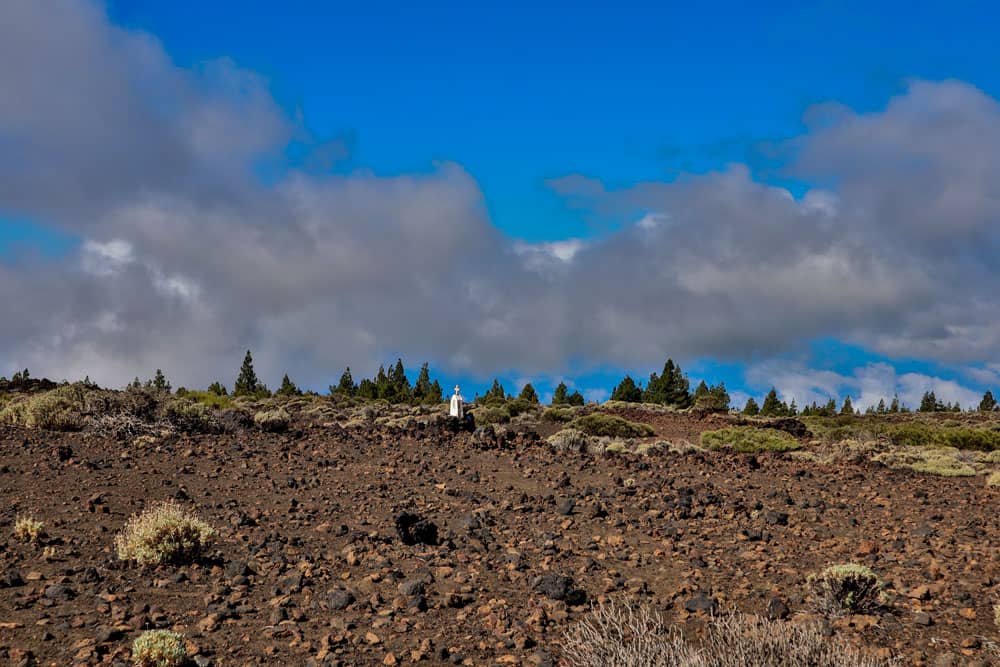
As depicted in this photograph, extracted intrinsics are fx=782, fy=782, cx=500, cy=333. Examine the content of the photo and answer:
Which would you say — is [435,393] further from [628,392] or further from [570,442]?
[570,442]

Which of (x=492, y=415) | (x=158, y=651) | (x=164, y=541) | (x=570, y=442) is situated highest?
(x=492, y=415)

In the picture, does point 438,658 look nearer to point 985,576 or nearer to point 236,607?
point 236,607

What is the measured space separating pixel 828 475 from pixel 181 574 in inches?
497

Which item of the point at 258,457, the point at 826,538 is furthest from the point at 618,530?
the point at 258,457

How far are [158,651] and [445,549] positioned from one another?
4.09 meters

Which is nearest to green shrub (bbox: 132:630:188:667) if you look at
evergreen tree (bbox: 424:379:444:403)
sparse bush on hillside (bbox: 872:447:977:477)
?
sparse bush on hillside (bbox: 872:447:977:477)

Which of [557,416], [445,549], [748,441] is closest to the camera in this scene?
[445,549]

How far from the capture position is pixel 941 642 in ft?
25.5

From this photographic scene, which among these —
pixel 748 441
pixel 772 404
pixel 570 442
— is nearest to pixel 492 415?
pixel 748 441

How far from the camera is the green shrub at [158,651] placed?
7012 millimetres

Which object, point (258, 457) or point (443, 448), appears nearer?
point (258, 457)

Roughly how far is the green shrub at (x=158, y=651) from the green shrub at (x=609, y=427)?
18.2 metres

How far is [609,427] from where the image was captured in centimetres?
2525

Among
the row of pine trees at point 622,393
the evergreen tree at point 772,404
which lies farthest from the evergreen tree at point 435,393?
the evergreen tree at point 772,404
